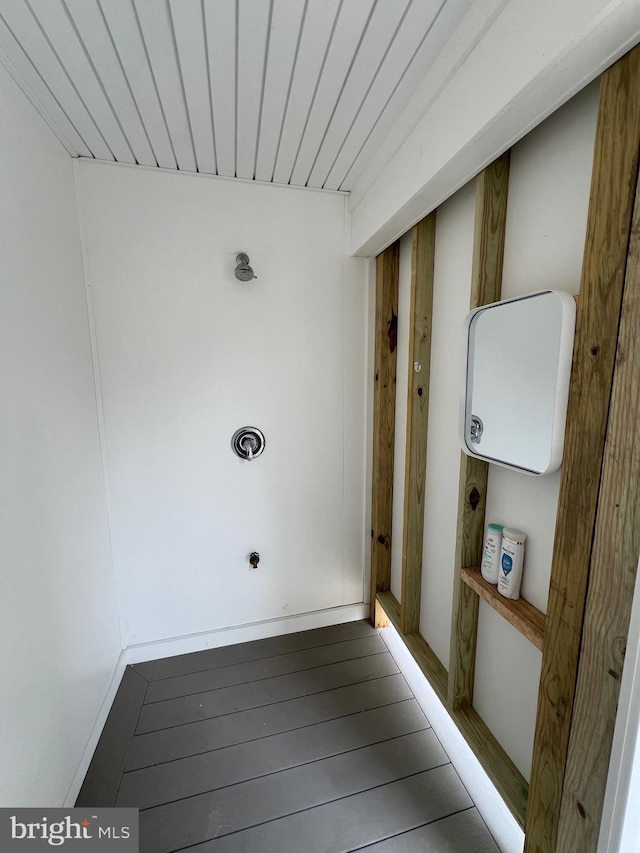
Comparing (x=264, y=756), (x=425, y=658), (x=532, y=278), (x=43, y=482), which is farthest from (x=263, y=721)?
(x=532, y=278)

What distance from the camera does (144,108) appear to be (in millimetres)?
1261

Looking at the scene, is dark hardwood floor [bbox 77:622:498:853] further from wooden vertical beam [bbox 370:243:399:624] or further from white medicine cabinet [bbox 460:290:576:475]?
white medicine cabinet [bbox 460:290:576:475]

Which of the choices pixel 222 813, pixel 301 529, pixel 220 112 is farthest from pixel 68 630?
pixel 220 112

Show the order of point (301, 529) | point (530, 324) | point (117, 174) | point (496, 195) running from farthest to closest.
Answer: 1. point (301, 529)
2. point (117, 174)
3. point (496, 195)
4. point (530, 324)

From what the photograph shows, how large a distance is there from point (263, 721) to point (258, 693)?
150 millimetres

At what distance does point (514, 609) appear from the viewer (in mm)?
1057

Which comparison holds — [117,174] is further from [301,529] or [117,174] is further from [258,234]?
[301,529]

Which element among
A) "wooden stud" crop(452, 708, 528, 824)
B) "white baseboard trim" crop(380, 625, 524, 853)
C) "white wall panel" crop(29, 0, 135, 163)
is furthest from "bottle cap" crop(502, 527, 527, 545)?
"white wall panel" crop(29, 0, 135, 163)

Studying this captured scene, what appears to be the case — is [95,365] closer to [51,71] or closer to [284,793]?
[51,71]

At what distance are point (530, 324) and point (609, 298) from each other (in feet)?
0.70

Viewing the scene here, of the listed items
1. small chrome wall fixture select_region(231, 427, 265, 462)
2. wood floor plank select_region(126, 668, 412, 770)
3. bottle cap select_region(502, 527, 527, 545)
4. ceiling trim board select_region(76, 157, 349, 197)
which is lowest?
wood floor plank select_region(126, 668, 412, 770)

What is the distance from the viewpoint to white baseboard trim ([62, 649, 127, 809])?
1249 mm

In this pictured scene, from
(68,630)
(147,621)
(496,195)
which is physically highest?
(496,195)

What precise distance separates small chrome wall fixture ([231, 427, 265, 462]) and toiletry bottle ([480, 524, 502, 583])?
3.82 ft
